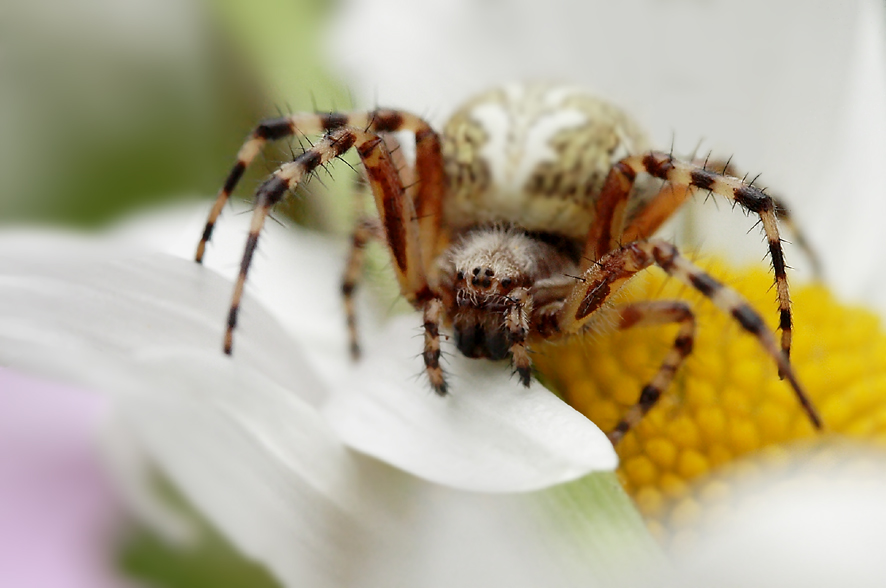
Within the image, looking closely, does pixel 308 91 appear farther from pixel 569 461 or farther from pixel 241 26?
pixel 569 461

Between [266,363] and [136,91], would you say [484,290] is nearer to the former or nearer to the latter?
[266,363]

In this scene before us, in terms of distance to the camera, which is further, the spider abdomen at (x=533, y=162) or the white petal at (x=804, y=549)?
the spider abdomen at (x=533, y=162)

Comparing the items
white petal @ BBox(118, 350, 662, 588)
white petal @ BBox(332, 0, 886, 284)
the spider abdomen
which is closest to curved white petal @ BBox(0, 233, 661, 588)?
white petal @ BBox(118, 350, 662, 588)

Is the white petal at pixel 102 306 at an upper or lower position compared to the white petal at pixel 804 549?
lower

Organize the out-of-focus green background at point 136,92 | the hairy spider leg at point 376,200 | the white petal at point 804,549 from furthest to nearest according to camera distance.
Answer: the out-of-focus green background at point 136,92 → the hairy spider leg at point 376,200 → the white petal at point 804,549

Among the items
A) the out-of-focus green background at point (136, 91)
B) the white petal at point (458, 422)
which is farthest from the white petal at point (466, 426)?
the out-of-focus green background at point (136, 91)

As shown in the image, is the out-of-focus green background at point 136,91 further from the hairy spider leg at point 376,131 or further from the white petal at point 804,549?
the white petal at point 804,549
